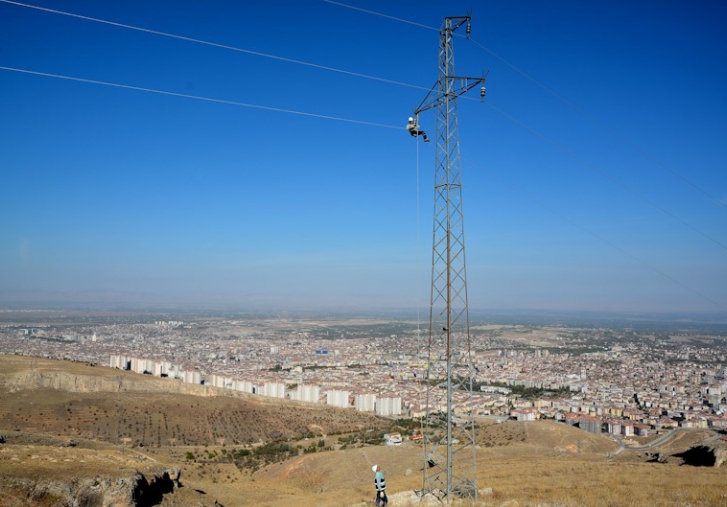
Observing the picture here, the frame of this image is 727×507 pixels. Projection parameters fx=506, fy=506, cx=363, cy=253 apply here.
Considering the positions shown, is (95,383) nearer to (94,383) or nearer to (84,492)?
(94,383)

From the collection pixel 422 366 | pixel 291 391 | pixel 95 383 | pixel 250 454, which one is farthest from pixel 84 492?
pixel 291 391

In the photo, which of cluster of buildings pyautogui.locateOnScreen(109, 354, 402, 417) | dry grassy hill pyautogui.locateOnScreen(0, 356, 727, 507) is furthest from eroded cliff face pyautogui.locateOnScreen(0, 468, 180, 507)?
cluster of buildings pyautogui.locateOnScreen(109, 354, 402, 417)

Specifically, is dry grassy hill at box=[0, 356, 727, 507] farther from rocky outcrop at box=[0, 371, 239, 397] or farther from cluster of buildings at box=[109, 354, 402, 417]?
cluster of buildings at box=[109, 354, 402, 417]

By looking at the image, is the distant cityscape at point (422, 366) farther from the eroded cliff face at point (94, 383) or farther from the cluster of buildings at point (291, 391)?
the eroded cliff face at point (94, 383)

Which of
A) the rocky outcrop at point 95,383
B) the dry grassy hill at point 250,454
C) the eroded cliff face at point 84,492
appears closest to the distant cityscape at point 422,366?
the dry grassy hill at point 250,454

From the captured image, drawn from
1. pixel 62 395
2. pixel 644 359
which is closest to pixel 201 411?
pixel 62 395
